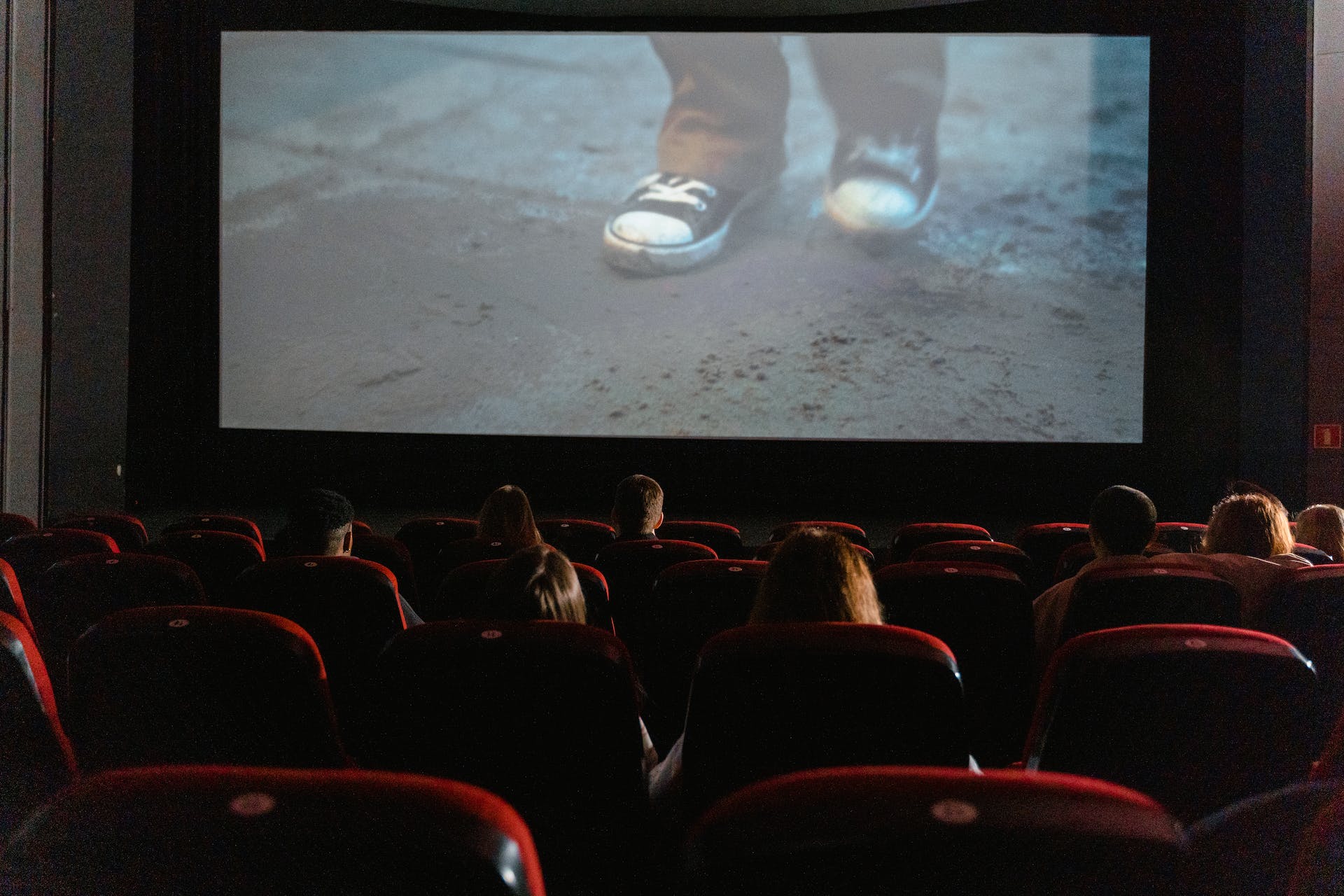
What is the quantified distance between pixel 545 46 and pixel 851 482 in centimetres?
448

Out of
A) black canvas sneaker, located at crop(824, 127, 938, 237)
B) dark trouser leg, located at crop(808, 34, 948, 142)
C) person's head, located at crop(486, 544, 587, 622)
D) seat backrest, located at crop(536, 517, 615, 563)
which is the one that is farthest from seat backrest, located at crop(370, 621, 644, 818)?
dark trouser leg, located at crop(808, 34, 948, 142)

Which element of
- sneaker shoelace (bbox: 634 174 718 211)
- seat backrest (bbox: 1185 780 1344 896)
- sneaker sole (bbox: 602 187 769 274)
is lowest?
seat backrest (bbox: 1185 780 1344 896)

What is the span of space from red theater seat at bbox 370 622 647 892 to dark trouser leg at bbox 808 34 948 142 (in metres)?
7.12

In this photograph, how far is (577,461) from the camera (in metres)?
8.45

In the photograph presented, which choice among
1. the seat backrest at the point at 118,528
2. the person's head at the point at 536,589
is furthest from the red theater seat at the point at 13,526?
the person's head at the point at 536,589

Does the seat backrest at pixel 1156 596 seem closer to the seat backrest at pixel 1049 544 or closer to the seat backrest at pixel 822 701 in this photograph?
the seat backrest at pixel 822 701

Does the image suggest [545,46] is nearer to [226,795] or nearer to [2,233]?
[2,233]

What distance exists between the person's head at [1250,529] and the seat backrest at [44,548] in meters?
3.42

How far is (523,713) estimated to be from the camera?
51.5 inches

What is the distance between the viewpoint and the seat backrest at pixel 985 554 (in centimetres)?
335

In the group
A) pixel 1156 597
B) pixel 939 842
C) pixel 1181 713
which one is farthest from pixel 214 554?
pixel 939 842

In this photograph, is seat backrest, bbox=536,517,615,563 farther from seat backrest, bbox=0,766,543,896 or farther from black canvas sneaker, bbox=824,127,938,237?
black canvas sneaker, bbox=824,127,938,237

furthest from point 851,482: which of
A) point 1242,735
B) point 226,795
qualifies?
point 226,795

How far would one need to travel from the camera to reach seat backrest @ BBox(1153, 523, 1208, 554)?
13.6 feet
